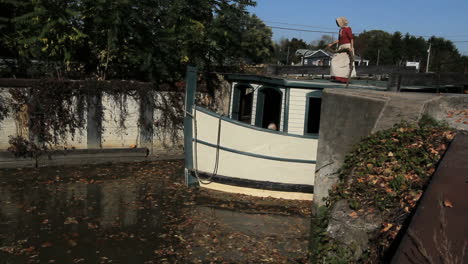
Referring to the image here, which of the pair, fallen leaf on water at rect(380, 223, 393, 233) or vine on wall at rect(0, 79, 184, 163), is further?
vine on wall at rect(0, 79, 184, 163)

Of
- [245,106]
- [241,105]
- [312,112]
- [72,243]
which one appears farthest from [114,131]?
[72,243]

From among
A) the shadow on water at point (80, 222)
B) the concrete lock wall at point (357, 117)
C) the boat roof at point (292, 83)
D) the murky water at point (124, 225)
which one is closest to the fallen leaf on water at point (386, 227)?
the concrete lock wall at point (357, 117)

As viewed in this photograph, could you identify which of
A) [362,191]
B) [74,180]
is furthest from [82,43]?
[362,191]

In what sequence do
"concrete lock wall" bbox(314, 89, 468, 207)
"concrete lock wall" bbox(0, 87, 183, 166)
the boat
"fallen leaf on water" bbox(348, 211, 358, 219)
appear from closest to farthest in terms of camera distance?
"fallen leaf on water" bbox(348, 211, 358, 219), "concrete lock wall" bbox(314, 89, 468, 207), the boat, "concrete lock wall" bbox(0, 87, 183, 166)

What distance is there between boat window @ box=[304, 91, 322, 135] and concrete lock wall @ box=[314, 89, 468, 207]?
2791 mm

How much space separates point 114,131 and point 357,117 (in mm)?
8139

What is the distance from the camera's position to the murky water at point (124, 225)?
6285 millimetres

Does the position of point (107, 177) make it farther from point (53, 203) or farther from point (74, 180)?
point (53, 203)

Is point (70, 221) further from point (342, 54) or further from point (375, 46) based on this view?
point (375, 46)

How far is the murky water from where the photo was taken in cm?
629

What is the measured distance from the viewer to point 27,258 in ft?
19.5

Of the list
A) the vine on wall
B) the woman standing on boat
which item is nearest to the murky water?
the vine on wall

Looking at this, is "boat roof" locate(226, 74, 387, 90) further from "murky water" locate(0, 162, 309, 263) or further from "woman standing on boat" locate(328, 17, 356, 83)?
"murky water" locate(0, 162, 309, 263)

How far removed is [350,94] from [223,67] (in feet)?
30.3
